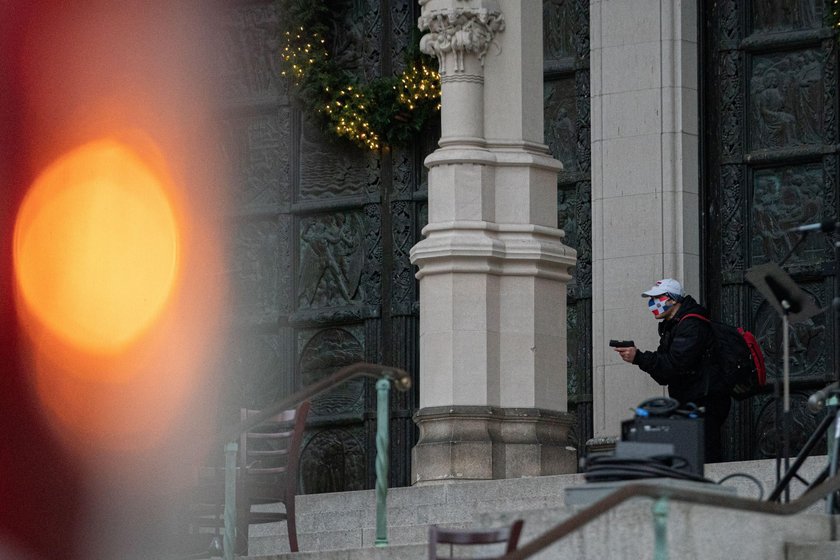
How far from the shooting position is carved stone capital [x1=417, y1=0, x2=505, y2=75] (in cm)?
1692

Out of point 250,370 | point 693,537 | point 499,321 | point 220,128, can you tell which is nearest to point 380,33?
point 220,128

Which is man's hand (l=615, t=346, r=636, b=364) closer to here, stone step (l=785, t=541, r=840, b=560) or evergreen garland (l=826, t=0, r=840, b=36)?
evergreen garland (l=826, t=0, r=840, b=36)

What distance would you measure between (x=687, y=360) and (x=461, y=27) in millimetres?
2980

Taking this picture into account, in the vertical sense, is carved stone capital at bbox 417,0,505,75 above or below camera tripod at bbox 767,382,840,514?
above

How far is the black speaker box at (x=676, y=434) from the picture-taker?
12.8 meters

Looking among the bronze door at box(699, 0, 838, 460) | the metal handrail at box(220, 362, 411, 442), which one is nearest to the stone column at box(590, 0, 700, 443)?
the bronze door at box(699, 0, 838, 460)

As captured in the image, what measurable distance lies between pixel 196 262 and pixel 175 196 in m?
0.74

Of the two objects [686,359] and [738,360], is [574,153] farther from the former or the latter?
[686,359]

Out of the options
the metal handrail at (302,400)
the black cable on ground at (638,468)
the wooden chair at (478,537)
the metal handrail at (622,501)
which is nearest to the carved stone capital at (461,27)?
the metal handrail at (302,400)

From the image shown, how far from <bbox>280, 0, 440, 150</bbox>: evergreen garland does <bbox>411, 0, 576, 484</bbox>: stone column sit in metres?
3.46

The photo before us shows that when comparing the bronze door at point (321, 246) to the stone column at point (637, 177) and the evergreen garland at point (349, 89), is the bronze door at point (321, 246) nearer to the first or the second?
the evergreen garland at point (349, 89)

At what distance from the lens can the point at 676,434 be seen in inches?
506

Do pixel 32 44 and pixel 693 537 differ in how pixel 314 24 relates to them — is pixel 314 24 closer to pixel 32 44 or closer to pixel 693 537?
pixel 32 44

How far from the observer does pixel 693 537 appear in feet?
38.7
